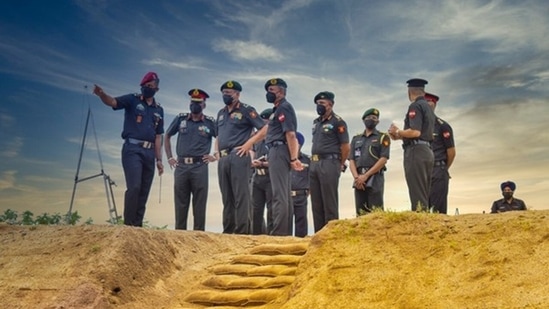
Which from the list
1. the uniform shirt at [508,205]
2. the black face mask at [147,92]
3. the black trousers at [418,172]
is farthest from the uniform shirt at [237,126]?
the uniform shirt at [508,205]

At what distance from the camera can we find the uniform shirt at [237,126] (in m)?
9.16

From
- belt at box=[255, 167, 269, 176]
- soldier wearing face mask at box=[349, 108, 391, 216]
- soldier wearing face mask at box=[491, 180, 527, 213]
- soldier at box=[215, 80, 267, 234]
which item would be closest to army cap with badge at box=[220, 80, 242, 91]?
soldier at box=[215, 80, 267, 234]

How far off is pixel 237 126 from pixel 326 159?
64.2 inches

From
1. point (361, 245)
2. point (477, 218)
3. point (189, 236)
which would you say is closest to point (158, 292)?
point (189, 236)

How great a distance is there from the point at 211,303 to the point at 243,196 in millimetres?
2735

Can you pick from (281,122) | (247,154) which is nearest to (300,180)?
(247,154)

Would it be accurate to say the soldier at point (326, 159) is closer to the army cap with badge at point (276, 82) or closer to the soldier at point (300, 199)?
the army cap with badge at point (276, 82)

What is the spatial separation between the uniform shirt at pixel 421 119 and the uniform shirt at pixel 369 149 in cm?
181

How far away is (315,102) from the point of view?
9555 mm

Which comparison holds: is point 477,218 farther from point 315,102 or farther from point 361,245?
point 315,102

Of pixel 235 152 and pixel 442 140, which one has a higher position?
pixel 442 140

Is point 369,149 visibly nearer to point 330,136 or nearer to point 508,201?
point 330,136

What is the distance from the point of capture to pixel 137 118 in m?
8.95

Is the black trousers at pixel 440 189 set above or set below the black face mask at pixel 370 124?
below
